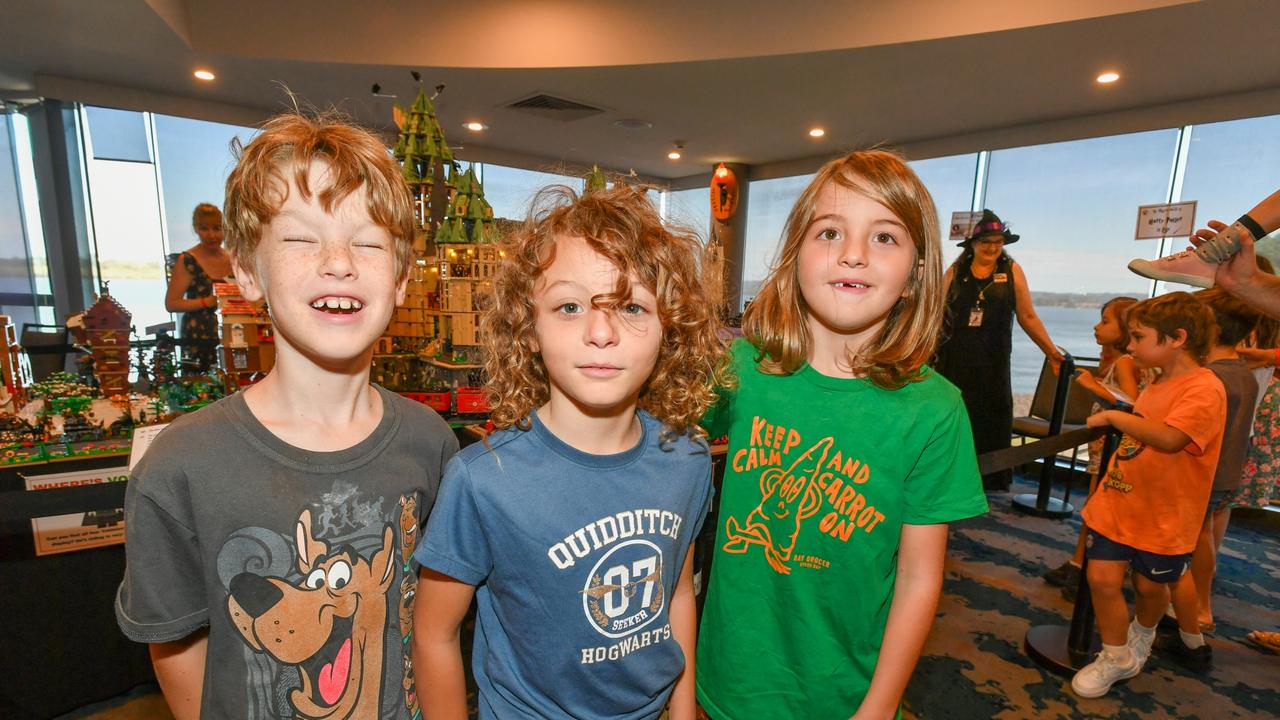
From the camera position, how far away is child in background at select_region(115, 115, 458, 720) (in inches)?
35.1

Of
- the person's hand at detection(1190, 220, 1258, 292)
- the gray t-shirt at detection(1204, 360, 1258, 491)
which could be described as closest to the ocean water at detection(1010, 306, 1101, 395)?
the gray t-shirt at detection(1204, 360, 1258, 491)

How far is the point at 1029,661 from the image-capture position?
2725 millimetres

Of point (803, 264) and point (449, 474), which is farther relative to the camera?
point (803, 264)

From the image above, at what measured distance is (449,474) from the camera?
93cm

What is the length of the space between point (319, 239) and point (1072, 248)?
7.59 meters

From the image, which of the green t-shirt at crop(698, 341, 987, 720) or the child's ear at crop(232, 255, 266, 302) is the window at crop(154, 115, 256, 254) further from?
the green t-shirt at crop(698, 341, 987, 720)

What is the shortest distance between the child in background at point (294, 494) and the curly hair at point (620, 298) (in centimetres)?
21

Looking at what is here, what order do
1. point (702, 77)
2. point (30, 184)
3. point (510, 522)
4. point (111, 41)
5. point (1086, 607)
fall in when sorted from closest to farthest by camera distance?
point (510, 522) < point (1086, 607) < point (111, 41) < point (702, 77) < point (30, 184)

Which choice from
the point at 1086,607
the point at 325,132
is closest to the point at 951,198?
the point at 1086,607

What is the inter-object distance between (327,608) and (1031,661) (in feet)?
10.4

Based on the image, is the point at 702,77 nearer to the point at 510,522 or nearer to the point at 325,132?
the point at 325,132

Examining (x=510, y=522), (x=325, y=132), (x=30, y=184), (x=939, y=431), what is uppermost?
(x=30, y=184)

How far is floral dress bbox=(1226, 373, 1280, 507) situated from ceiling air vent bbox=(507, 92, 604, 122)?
232 inches

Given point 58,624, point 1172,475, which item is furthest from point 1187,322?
point 58,624
